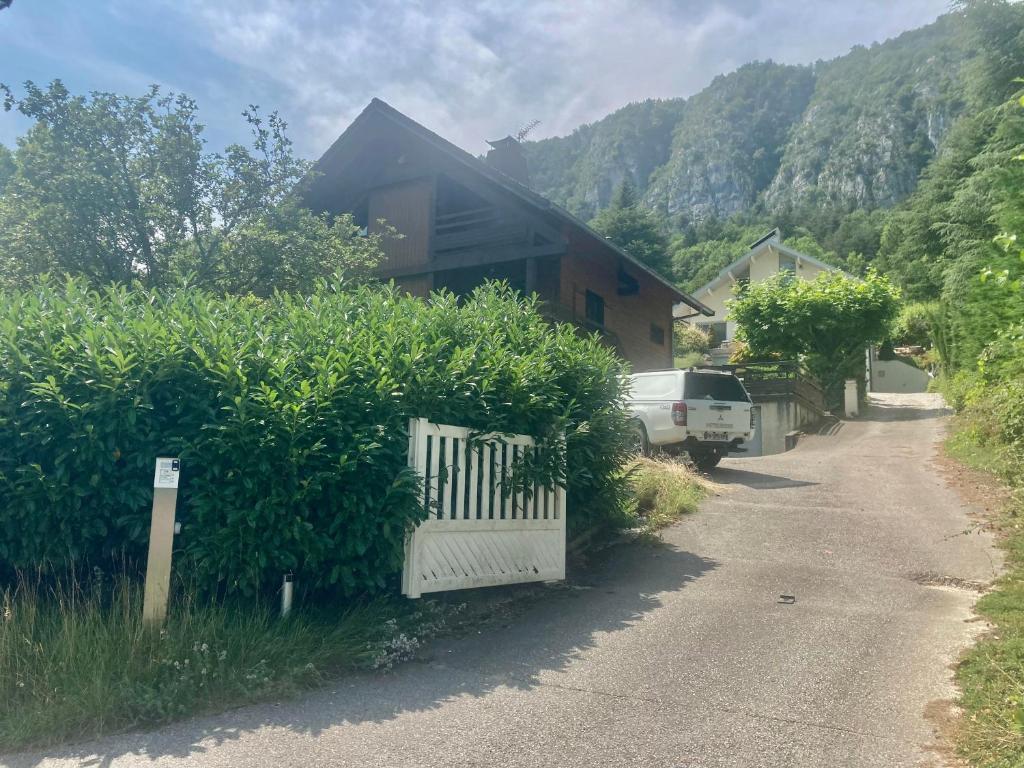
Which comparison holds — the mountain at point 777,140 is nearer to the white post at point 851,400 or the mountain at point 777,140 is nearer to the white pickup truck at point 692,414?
the white post at point 851,400

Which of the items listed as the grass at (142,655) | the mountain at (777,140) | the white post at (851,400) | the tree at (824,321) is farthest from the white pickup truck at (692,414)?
the mountain at (777,140)

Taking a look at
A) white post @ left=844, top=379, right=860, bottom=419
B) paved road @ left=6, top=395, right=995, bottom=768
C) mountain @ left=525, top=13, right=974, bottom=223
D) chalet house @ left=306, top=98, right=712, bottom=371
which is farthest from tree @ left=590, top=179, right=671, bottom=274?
mountain @ left=525, top=13, right=974, bottom=223

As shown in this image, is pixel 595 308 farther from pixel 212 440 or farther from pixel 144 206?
pixel 212 440

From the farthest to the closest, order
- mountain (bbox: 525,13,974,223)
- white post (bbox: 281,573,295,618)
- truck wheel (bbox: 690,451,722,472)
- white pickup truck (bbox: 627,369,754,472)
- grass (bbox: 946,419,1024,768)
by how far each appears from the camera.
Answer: mountain (bbox: 525,13,974,223) → truck wheel (bbox: 690,451,722,472) → white pickup truck (bbox: 627,369,754,472) → white post (bbox: 281,573,295,618) → grass (bbox: 946,419,1024,768)

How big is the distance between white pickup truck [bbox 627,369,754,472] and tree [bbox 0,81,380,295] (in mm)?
5602

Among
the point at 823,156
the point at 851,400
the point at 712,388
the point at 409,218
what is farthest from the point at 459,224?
the point at 823,156

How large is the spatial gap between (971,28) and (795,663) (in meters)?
21.3

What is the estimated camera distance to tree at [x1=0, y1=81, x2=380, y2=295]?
11.2 m

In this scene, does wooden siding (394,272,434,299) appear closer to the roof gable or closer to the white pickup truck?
the white pickup truck

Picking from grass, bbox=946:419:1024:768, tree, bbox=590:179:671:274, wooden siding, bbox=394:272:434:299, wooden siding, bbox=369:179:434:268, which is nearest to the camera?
grass, bbox=946:419:1024:768

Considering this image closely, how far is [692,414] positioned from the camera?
1300 cm

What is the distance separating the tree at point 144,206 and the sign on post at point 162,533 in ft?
23.3

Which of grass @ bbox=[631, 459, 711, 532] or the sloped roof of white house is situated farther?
the sloped roof of white house

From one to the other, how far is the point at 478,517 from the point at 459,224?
13338 mm
